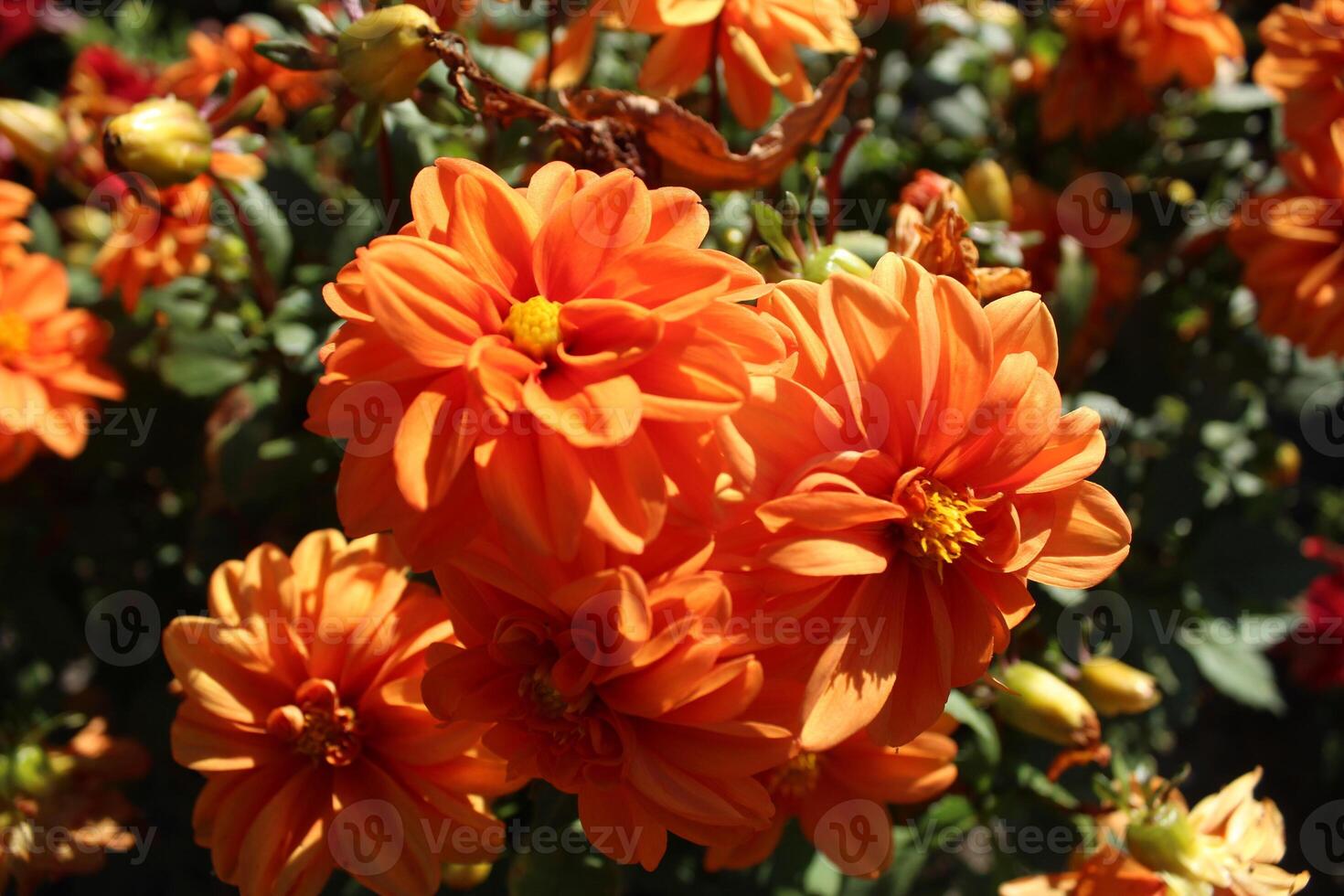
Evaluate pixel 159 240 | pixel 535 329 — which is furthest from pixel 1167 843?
pixel 159 240

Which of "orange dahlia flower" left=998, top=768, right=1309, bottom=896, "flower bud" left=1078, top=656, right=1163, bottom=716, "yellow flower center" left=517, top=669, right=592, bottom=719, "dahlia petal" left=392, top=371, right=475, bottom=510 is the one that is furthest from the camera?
"flower bud" left=1078, top=656, right=1163, bottom=716

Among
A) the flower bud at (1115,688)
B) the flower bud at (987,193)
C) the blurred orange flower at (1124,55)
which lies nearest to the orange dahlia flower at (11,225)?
the flower bud at (987,193)

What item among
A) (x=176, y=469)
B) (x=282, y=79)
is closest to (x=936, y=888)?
(x=176, y=469)

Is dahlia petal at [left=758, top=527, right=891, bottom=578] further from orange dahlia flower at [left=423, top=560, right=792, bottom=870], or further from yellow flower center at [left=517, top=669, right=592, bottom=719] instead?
yellow flower center at [left=517, top=669, right=592, bottom=719]

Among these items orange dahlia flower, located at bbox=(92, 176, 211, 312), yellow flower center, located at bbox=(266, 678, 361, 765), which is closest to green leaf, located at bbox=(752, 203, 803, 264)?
yellow flower center, located at bbox=(266, 678, 361, 765)

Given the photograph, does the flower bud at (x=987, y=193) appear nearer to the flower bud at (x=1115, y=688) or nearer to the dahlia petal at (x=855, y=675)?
the flower bud at (x=1115, y=688)
